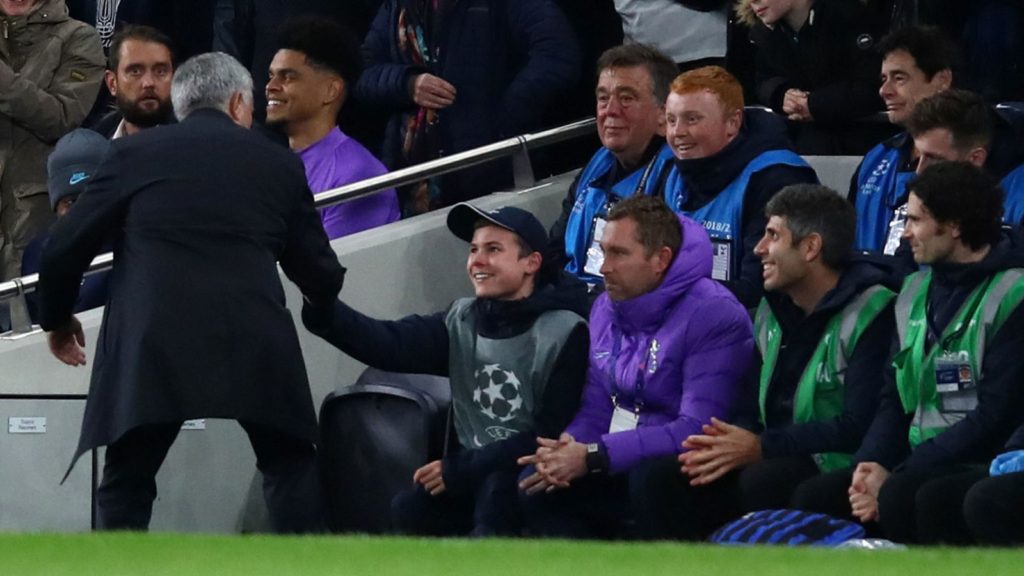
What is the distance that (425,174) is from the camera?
9.19 m

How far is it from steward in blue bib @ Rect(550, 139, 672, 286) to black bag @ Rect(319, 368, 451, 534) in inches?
32.1

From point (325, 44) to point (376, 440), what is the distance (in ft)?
6.63

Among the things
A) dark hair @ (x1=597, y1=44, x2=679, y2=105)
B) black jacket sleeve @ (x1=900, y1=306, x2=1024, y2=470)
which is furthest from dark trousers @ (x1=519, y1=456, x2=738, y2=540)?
dark hair @ (x1=597, y1=44, x2=679, y2=105)

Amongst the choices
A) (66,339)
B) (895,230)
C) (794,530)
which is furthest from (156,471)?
(895,230)

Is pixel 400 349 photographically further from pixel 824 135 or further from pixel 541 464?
pixel 824 135

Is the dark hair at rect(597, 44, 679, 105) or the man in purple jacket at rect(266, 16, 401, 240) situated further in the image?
the man in purple jacket at rect(266, 16, 401, 240)

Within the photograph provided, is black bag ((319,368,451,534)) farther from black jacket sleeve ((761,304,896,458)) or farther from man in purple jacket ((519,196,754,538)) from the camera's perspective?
black jacket sleeve ((761,304,896,458))

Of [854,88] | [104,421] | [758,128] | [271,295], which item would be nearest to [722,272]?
[758,128]

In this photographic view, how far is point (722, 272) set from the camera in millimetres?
8156

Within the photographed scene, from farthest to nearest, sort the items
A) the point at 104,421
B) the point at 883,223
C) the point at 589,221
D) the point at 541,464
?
the point at 589,221 < the point at 883,223 < the point at 541,464 < the point at 104,421

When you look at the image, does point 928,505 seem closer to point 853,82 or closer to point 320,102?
point 853,82

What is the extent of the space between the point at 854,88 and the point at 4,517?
370cm

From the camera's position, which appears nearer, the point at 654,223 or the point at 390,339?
the point at 654,223

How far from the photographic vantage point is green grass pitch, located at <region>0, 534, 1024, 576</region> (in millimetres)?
Answer: 4531
